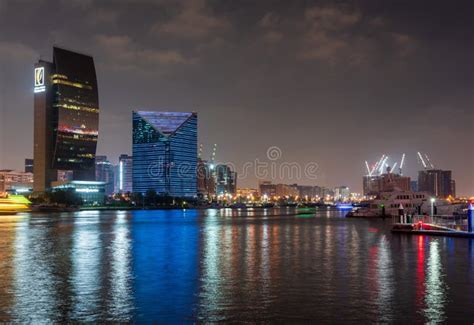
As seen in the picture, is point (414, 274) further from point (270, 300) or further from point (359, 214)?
point (359, 214)

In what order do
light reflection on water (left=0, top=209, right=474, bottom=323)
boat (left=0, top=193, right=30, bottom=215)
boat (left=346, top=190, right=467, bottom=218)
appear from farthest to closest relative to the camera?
boat (left=0, top=193, right=30, bottom=215) < boat (left=346, top=190, right=467, bottom=218) < light reflection on water (left=0, top=209, right=474, bottom=323)

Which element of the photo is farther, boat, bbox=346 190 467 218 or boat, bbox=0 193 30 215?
boat, bbox=0 193 30 215

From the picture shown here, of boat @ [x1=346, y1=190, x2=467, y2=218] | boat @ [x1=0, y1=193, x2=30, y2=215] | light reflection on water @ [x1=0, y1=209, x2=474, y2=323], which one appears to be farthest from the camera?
boat @ [x1=0, y1=193, x2=30, y2=215]

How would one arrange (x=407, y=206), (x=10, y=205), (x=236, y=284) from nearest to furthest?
(x=236, y=284)
(x=407, y=206)
(x=10, y=205)

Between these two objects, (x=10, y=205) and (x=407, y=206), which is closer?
(x=407, y=206)

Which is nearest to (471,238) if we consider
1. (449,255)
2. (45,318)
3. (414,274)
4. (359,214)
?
(449,255)

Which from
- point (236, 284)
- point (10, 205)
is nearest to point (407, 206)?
point (236, 284)

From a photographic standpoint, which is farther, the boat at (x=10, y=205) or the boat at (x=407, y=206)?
the boat at (x=10, y=205)

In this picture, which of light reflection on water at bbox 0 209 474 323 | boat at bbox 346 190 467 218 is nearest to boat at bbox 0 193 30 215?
boat at bbox 346 190 467 218

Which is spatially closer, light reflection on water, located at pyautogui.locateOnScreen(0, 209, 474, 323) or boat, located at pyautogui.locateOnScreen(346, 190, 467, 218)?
light reflection on water, located at pyautogui.locateOnScreen(0, 209, 474, 323)

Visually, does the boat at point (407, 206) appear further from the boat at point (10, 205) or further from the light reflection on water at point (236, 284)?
the boat at point (10, 205)

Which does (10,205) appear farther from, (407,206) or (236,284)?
(236,284)

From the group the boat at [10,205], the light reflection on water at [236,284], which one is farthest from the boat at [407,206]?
the boat at [10,205]

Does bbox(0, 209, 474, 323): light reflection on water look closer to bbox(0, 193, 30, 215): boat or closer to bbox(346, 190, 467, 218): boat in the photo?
bbox(346, 190, 467, 218): boat
